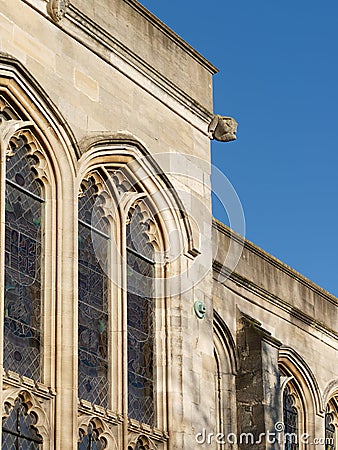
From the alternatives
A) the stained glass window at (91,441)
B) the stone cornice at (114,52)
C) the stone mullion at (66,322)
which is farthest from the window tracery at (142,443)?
the stone cornice at (114,52)

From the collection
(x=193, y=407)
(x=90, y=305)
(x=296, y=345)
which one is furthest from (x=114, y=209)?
(x=296, y=345)

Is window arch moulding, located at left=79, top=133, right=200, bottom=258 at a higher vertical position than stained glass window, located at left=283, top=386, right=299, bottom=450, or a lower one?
higher

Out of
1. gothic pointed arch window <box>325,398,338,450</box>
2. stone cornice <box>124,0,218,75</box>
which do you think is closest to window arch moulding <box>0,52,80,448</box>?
stone cornice <box>124,0,218,75</box>

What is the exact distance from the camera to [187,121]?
21.6 meters

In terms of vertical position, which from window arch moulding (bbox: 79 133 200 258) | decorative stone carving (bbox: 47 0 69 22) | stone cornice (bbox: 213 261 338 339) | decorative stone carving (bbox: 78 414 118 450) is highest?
decorative stone carving (bbox: 47 0 69 22)

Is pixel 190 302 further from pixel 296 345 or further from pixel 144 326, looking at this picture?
pixel 296 345

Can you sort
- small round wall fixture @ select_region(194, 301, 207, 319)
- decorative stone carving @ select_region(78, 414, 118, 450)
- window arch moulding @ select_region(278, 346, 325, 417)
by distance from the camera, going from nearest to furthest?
decorative stone carving @ select_region(78, 414, 118, 450)
small round wall fixture @ select_region(194, 301, 207, 319)
window arch moulding @ select_region(278, 346, 325, 417)

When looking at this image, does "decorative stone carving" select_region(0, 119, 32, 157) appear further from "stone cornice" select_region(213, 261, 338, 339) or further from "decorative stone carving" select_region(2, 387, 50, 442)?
"stone cornice" select_region(213, 261, 338, 339)

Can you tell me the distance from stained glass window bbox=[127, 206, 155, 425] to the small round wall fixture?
699 mm

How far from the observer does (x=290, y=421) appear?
88.1ft

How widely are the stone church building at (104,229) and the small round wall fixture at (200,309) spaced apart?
6cm

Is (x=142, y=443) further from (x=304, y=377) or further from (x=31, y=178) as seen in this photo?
(x=304, y=377)

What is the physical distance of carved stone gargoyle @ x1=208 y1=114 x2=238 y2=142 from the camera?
22078 millimetres

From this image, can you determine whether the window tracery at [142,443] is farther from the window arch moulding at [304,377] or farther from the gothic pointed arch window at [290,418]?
the window arch moulding at [304,377]
